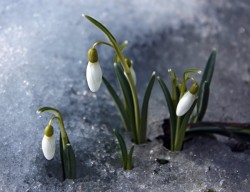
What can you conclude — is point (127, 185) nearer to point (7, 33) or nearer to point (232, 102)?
point (232, 102)

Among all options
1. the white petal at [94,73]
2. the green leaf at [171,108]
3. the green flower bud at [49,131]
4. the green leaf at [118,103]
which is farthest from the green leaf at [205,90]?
the green flower bud at [49,131]

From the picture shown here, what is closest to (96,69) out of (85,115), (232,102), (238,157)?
(85,115)

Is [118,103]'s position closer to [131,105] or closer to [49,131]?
[131,105]

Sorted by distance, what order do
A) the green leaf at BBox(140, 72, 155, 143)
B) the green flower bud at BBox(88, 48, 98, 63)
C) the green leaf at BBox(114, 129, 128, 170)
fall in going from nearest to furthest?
the green flower bud at BBox(88, 48, 98, 63), the green leaf at BBox(114, 129, 128, 170), the green leaf at BBox(140, 72, 155, 143)

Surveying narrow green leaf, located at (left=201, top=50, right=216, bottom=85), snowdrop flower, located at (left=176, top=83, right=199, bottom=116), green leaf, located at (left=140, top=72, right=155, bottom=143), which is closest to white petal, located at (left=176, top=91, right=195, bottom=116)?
snowdrop flower, located at (left=176, top=83, right=199, bottom=116)

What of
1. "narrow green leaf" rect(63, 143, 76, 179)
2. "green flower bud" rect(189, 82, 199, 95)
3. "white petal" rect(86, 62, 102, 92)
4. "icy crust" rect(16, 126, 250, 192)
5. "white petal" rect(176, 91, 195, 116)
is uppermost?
"white petal" rect(86, 62, 102, 92)

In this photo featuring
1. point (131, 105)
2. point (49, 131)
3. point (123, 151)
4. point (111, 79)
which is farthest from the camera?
point (111, 79)

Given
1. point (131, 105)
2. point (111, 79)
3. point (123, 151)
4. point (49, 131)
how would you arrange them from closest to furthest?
point (49, 131), point (123, 151), point (131, 105), point (111, 79)

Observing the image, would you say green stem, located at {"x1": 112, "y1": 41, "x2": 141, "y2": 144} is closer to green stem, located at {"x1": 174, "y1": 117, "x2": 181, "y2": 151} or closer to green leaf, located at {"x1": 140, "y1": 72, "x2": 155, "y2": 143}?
green leaf, located at {"x1": 140, "y1": 72, "x2": 155, "y2": 143}

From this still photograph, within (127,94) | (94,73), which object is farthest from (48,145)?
(127,94)
